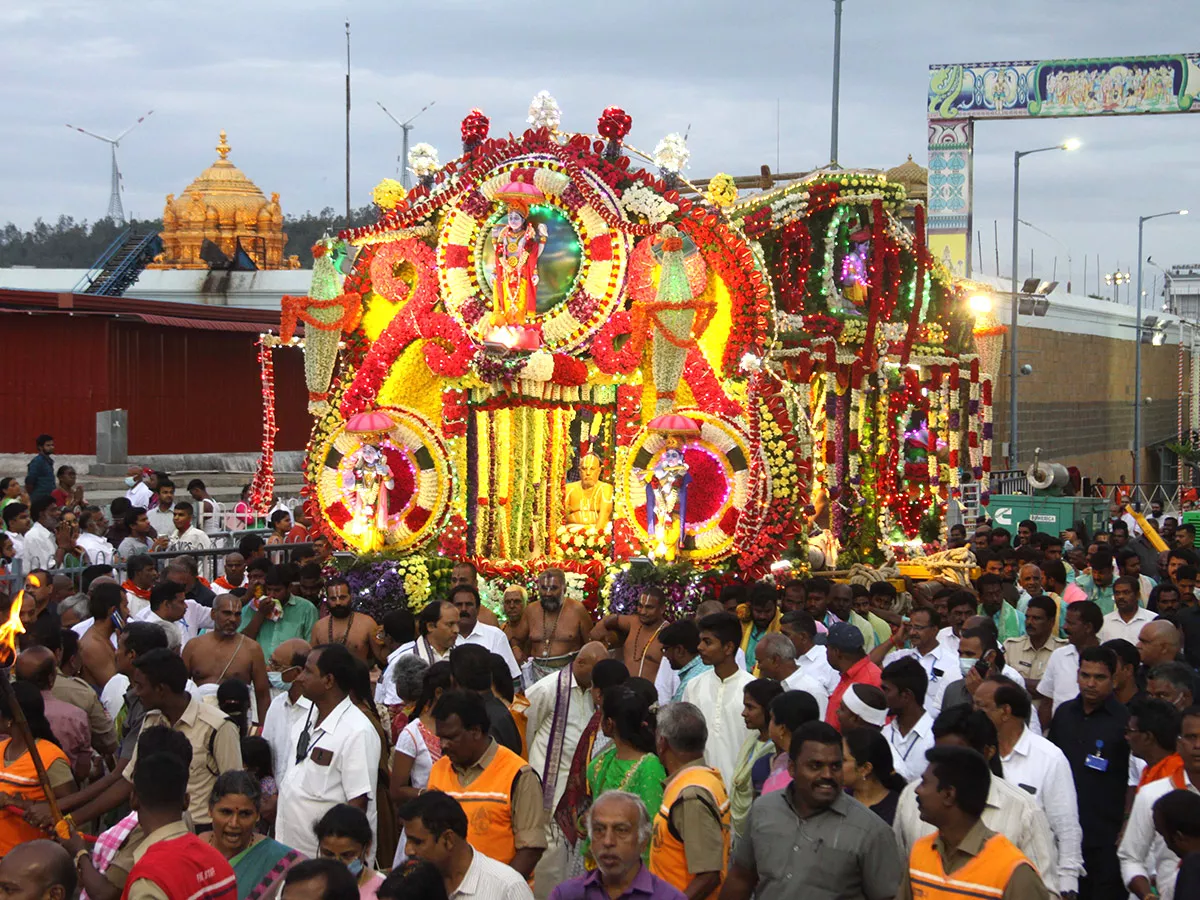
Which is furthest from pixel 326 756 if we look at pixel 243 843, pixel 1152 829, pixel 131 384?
pixel 131 384

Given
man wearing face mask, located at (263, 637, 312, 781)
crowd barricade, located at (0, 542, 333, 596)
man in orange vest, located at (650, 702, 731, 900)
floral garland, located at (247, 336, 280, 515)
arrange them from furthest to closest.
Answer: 1. floral garland, located at (247, 336, 280, 515)
2. crowd barricade, located at (0, 542, 333, 596)
3. man wearing face mask, located at (263, 637, 312, 781)
4. man in orange vest, located at (650, 702, 731, 900)

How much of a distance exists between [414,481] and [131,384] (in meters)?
9.76

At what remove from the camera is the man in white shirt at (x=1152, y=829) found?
6.76 meters

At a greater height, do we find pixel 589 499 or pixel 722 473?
pixel 722 473

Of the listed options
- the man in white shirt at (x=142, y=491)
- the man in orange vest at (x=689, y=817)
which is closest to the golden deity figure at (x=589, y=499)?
the man in white shirt at (x=142, y=491)

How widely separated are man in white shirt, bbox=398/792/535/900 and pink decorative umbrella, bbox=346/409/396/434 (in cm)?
1290

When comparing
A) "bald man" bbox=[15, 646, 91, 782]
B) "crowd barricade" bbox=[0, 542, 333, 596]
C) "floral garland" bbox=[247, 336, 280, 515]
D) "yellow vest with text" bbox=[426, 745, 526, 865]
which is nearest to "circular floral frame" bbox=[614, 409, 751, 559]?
"crowd barricade" bbox=[0, 542, 333, 596]

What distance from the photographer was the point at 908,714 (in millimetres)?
7871

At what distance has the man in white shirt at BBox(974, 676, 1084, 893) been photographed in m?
7.12

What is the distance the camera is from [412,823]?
5.95 meters

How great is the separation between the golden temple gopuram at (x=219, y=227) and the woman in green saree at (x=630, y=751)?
33.4 metres

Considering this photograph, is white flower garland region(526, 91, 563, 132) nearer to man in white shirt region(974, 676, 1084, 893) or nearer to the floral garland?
the floral garland

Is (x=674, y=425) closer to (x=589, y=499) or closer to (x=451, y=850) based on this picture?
(x=589, y=499)

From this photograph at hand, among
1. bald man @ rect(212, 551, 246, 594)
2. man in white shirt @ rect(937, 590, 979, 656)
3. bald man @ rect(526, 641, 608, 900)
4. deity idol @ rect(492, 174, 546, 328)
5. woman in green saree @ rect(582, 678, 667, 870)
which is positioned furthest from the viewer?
deity idol @ rect(492, 174, 546, 328)
